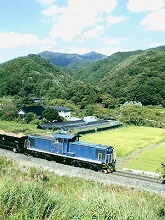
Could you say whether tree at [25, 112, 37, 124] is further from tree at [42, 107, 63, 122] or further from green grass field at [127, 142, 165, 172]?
green grass field at [127, 142, 165, 172]

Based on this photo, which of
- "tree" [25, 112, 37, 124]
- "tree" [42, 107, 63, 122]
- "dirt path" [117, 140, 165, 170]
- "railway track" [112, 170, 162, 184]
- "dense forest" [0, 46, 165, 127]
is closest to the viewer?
"railway track" [112, 170, 162, 184]

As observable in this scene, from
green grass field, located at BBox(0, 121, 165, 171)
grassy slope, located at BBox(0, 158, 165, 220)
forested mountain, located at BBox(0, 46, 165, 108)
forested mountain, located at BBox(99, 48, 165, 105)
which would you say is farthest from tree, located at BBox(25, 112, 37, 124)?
grassy slope, located at BBox(0, 158, 165, 220)

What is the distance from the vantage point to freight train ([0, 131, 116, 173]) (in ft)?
88.6

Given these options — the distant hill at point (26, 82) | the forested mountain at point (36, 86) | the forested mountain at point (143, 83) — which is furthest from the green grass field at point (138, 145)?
the distant hill at point (26, 82)

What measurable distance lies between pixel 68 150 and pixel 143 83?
98.0 meters

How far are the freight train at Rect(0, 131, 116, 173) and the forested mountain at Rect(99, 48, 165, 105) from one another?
80.0m

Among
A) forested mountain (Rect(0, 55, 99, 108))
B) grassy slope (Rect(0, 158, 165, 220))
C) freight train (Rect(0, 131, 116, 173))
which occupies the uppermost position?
forested mountain (Rect(0, 55, 99, 108))

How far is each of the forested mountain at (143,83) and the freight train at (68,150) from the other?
80.0 metres

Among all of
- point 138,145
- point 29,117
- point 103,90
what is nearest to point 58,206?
point 138,145

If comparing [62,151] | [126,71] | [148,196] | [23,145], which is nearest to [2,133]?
[23,145]

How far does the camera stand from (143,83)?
Result: 122688mm

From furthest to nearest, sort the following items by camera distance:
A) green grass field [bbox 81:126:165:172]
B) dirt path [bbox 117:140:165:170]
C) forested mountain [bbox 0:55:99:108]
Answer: forested mountain [bbox 0:55:99:108]
green grass field [bbox 81:126:165:172]
dirt path [bbox 117:140:165:170]

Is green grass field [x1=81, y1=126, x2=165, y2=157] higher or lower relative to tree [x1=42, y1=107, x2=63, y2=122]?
lower

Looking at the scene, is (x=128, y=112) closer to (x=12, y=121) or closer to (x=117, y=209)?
(x=12, y=121)
